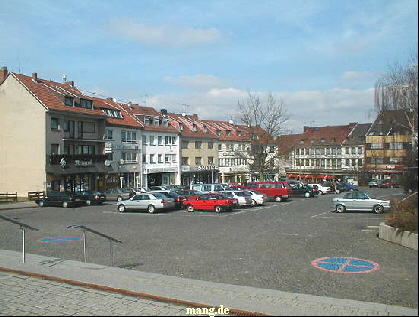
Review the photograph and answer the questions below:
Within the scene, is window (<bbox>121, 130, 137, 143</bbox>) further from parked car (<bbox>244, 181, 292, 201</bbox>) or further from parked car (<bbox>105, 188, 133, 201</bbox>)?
parked car (<bbox>244, 181, 292, 201</bbox>)

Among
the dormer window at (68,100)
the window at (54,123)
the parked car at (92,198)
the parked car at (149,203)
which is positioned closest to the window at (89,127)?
the dormer window at (68,100)

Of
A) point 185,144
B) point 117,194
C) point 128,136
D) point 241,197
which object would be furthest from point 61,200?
point 185,144

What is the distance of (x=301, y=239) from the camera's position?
16.3 m

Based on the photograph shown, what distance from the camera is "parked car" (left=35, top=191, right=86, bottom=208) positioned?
35662 mm

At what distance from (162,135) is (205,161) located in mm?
11476

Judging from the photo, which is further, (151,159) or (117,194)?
(151,159)

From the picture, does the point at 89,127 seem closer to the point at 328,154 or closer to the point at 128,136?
the point at 128,136

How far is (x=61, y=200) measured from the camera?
35.9 meters

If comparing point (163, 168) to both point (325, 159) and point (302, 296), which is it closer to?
point (325, 159)

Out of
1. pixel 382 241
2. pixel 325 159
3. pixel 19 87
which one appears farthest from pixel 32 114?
pixel 325 159

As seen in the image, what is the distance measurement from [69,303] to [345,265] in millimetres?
7327

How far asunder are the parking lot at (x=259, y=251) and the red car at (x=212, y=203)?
5.14 metres

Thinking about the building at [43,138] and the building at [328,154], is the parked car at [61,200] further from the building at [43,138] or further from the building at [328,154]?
the building at [328,154]

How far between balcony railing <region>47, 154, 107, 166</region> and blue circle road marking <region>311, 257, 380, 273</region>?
3436cm
